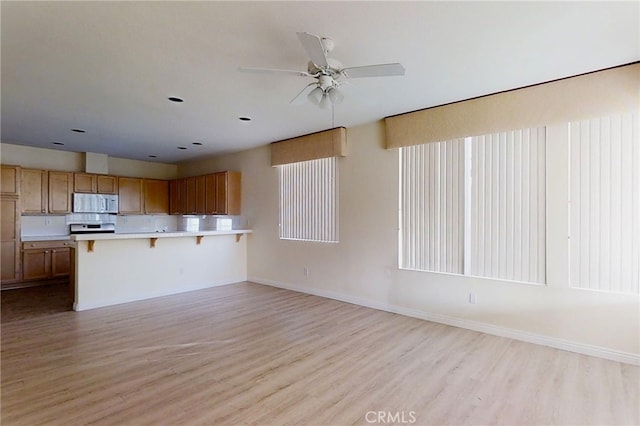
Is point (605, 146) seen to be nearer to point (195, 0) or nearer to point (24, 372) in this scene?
point (195, 0)

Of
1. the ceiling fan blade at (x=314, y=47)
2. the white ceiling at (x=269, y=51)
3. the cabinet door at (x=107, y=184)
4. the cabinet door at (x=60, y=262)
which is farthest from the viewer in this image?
the cabinet door at (x=107, y=184)

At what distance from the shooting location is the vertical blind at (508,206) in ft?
11.8

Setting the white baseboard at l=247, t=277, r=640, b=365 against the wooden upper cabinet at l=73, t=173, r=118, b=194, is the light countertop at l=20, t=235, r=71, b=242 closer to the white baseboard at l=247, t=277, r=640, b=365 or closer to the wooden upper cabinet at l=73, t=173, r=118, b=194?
the wooden upper cabinet at l=73, t=173, r=118, b=194

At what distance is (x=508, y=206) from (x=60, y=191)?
25.7ft

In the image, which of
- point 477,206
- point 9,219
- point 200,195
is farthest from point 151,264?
point 477,206

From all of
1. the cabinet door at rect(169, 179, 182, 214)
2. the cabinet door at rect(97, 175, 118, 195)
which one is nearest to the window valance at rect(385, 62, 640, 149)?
the cabinet door at rect(169, 179, 182, 214)

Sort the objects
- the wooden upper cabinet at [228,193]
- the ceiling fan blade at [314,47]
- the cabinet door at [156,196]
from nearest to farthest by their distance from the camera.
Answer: the ceiling fan blade at [314,47] < the wooden upper cabinet at [228,193] < the cabinet door at [156,196]

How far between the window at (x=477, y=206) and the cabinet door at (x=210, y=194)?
417 centimetres

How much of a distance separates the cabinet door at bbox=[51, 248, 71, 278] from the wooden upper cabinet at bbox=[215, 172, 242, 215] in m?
3.04

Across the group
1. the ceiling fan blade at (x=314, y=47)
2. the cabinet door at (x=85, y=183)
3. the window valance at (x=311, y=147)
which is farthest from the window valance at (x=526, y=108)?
the cabinet door at (x=85, y=183)

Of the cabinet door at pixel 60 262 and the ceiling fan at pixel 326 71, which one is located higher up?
the ceiling fan at pixel 326 71

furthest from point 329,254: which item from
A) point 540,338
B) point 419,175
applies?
point 540,338

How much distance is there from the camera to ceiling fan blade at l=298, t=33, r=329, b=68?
2067 millimetres

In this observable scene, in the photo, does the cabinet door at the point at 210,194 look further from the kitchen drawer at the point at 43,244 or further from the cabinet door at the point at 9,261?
the cabinet door at the point at 9,261
